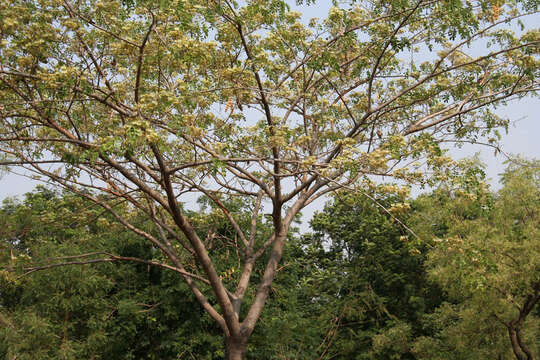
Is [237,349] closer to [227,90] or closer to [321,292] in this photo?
[227,90]

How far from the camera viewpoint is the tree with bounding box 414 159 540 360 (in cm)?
823

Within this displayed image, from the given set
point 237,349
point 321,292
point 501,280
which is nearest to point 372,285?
point 321,292

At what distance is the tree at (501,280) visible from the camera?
324 inches

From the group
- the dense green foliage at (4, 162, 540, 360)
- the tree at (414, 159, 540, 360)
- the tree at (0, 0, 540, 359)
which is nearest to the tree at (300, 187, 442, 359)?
the dense green foliage at (4, 162, 540, 360)

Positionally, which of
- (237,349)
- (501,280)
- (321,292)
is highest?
(321,292)

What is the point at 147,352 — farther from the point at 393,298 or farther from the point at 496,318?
the point at 496,318

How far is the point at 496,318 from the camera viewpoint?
8.90 metres

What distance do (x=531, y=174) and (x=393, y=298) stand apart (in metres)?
5.22

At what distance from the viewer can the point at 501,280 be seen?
8016mm

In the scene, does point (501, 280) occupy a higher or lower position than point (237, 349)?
higher

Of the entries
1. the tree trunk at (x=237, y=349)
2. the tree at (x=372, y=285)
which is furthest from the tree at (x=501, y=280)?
the tree trunk at (x=237, y=349)

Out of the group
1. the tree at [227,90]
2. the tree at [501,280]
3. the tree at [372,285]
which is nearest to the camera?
the tree at [227,90]

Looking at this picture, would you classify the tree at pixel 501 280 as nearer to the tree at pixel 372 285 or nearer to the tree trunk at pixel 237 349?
the tree at pixel 372 285

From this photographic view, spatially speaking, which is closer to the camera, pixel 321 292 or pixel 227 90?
pixel 227 90
